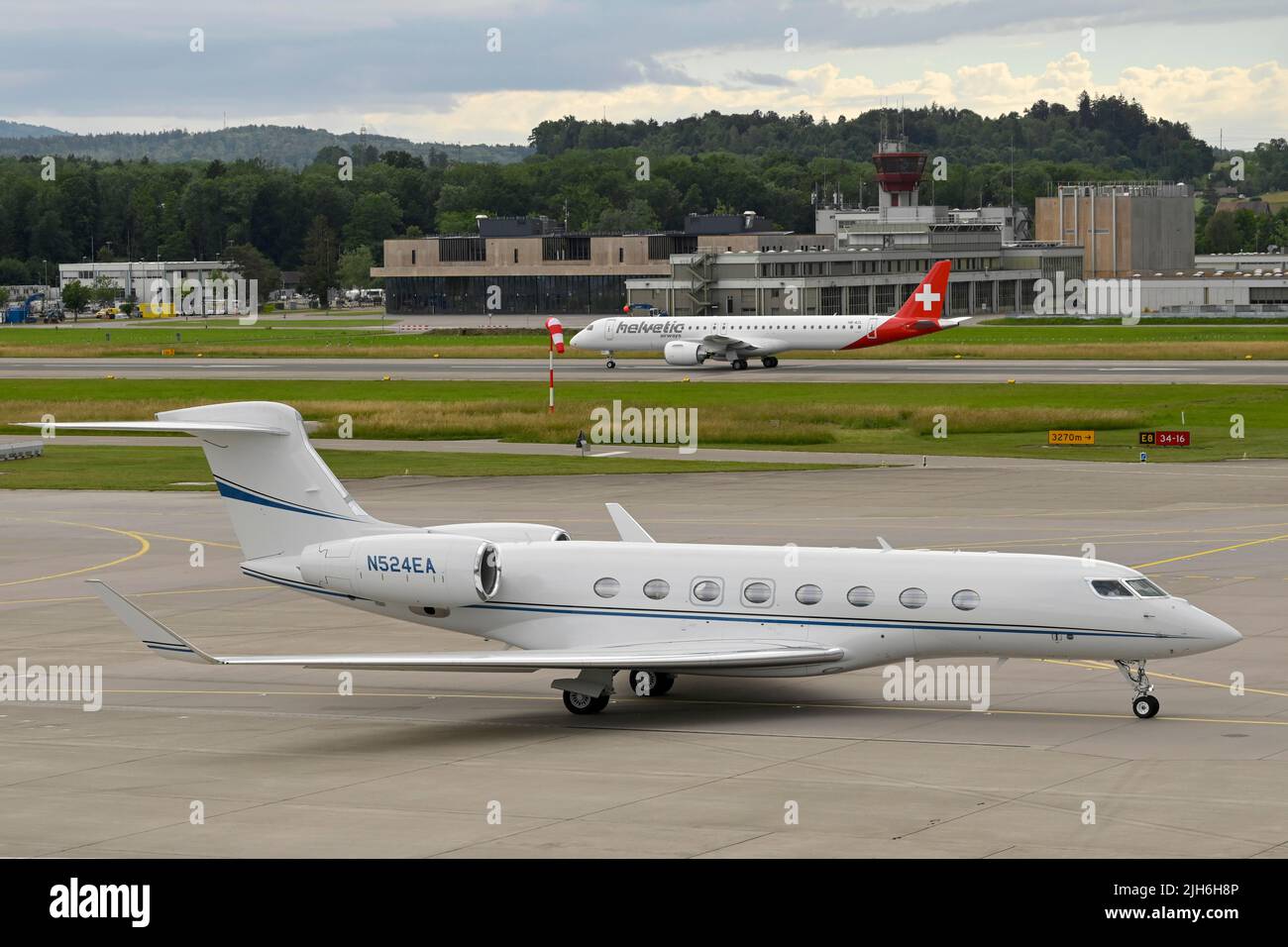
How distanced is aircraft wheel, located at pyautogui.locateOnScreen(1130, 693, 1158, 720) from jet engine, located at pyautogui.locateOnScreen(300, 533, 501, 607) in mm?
10984

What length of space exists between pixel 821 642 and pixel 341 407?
2481 inches

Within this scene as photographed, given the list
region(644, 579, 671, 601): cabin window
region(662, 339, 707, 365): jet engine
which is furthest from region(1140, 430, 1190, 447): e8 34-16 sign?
region(662, 339, 707, 365): jet engine

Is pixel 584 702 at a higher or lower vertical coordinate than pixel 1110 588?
lower

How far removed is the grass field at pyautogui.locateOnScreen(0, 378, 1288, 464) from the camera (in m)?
74.8

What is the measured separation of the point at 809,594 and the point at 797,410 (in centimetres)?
5500

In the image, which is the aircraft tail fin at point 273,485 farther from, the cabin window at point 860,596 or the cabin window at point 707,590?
the cabin window at point 860,596

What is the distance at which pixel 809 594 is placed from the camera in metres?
28.8

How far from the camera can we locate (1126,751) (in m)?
25.8

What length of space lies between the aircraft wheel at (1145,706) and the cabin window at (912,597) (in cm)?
393

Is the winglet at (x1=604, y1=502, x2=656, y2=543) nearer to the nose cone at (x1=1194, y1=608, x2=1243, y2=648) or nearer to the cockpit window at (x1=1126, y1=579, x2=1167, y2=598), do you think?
the cockpit window at (x1=1126, y1=579, x2=1167, y2=598)

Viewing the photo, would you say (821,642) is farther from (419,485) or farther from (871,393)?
(871,393)
